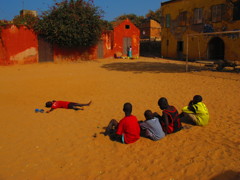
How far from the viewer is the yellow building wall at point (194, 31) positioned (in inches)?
765

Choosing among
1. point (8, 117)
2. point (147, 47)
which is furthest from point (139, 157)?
point (147, 47)

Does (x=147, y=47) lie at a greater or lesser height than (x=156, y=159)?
greater

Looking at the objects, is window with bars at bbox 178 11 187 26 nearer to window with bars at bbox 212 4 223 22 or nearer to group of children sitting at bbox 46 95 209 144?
window with bars at bbox 212 4 223 22

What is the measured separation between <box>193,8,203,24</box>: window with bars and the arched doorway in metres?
2.38

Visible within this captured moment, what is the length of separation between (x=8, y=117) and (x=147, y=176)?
4.55m

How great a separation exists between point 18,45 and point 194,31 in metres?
16.9

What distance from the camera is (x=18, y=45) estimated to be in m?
18.7

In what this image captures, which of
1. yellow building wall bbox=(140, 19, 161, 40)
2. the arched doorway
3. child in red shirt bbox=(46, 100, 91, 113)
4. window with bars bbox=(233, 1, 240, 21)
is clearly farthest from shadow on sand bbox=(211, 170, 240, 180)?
yellow building wall bbox=(140, 19, 161, 40)

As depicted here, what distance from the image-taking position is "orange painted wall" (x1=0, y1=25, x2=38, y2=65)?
17.9 metres

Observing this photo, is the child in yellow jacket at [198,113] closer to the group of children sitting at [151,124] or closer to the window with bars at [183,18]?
the group of children sitting at [151,124]

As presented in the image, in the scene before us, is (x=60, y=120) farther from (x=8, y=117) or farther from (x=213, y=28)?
(x=213, y=28)

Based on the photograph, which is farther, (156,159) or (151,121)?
(151,121)

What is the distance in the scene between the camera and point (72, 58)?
22.4m

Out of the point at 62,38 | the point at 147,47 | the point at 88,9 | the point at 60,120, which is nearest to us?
the point at 60,120
